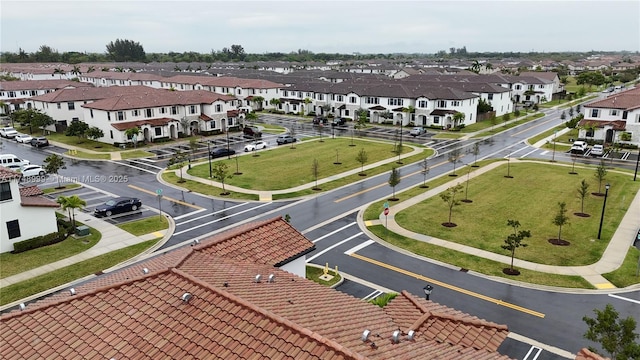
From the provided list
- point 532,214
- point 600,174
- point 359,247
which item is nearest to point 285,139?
point 359,247

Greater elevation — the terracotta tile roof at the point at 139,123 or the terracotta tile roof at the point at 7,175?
the terracotta tile roof at the point at 7,175

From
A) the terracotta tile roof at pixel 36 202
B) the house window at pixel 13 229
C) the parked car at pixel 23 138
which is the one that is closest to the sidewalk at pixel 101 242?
the terracotta tile roof at pixel 36 202

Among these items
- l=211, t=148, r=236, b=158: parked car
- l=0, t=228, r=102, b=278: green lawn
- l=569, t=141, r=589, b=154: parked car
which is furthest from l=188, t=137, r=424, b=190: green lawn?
l=569, t=141, r=589, b=154: parked car

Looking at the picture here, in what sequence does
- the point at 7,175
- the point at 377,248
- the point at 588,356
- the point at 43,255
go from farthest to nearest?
the point at 377,248, the point at 43,255, the point at 7,175, the point at 588,356

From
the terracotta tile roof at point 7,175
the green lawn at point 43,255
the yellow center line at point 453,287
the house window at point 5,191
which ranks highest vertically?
the terracotta tile roof at point 7,175

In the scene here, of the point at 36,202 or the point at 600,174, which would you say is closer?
the point at 36,202

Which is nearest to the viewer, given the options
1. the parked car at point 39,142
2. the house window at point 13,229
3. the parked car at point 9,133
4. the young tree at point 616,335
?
the young tree at point 616,335

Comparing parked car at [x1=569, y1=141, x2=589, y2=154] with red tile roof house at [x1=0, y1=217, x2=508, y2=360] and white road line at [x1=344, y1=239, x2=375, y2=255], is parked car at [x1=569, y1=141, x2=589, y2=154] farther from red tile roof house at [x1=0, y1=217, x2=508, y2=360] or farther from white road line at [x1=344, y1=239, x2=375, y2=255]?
red tile roof house at [x1=0, y1=217, x2=508, y2=360]

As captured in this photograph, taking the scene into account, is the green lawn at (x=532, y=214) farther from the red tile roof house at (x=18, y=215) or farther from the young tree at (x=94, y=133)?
the young tree at (x=94, y=133)

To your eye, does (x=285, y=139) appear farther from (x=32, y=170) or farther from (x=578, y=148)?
(x=578, y=148)
